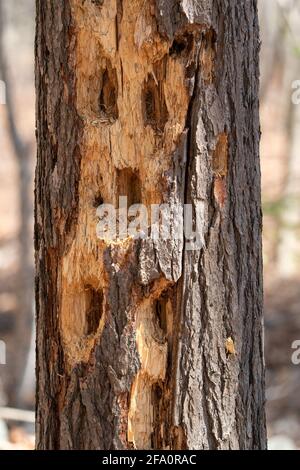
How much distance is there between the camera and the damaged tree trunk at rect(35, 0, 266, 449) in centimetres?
240

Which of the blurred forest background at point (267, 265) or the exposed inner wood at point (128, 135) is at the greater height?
the blurred forest background at point (267, 265)

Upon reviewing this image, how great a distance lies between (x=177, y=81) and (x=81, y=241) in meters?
0.61

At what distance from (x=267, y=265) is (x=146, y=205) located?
33.1 feet

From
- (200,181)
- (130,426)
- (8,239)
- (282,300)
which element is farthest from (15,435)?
(8,239)

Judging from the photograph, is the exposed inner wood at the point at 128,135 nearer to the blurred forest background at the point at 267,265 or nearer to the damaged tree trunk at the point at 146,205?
the damaged tree trunk at the point at 146,205

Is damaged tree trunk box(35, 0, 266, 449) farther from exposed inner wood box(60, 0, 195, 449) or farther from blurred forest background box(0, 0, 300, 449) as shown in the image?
blurred forest background box(0, 0, 300, 449)

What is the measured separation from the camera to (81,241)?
247 cm

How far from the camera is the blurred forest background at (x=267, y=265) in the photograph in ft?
25.1

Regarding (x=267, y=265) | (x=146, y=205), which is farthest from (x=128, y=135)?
(x=267, y=265)

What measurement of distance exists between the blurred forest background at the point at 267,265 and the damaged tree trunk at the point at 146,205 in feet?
6.86

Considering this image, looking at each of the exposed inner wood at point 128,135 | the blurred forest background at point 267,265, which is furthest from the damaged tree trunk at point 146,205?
the blurred forest background at point 267,265

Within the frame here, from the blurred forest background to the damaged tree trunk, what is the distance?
2.09m

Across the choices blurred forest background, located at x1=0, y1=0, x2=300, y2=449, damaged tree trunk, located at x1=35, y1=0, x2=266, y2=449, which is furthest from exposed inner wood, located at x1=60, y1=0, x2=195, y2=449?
blurred forest background, located at x1=0, y1=0, x2=300, y2=449

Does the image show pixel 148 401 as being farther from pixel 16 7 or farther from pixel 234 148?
pixel 16 7
